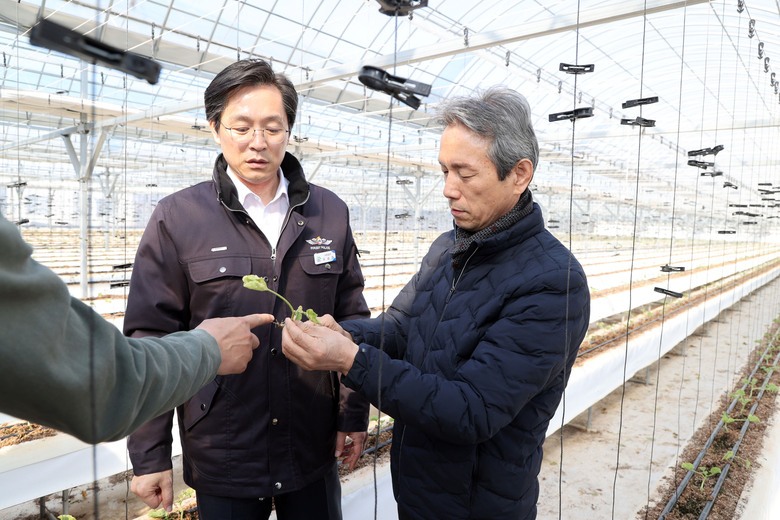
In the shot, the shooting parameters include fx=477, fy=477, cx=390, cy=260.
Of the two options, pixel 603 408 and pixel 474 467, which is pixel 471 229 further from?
pixel 603 408

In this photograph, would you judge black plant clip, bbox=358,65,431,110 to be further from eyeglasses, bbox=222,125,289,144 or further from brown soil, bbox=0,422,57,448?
brown soil, bbox=0,422,57,448

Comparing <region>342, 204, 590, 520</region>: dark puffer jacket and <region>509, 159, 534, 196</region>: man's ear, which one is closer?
<region>342, 204, 590, 520</region>: dark puffer jacket

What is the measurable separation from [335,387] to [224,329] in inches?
22.2

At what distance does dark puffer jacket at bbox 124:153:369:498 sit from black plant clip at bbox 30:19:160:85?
2.09ft

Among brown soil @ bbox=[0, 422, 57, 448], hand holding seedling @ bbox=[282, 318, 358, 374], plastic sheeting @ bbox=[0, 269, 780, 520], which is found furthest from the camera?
brown soil @ bbox=[0, 422, 57, 448]

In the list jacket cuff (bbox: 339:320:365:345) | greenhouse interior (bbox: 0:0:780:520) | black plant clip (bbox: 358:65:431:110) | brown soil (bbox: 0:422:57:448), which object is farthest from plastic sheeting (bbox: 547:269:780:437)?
brown soil (bbox: 0:422:57:448)

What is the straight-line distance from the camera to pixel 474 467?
1.14 meters

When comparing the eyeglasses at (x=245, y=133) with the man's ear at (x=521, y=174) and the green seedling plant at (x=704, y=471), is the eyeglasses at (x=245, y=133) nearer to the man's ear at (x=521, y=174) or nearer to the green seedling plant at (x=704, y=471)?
the man's ear at (x=521, y=174)

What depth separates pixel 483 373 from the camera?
1.03 metres

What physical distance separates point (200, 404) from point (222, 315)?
0.24 meters

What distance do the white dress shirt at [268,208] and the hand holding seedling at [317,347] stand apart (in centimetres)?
33

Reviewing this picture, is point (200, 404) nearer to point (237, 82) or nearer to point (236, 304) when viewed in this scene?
point (236, 304)

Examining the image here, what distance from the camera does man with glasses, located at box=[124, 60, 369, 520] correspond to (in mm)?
1238

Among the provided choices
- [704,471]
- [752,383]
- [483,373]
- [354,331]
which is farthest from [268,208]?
[752,383]
